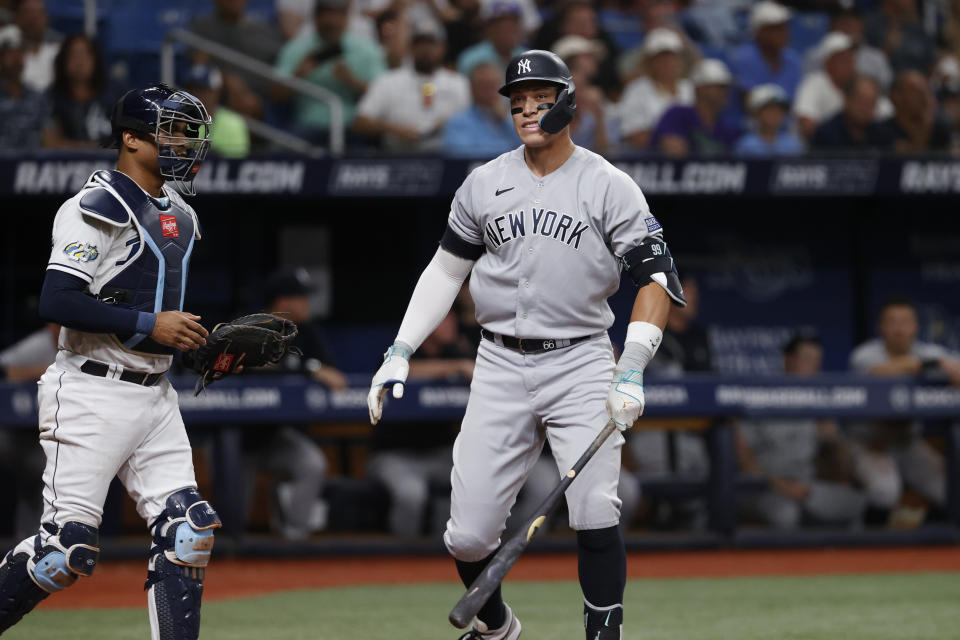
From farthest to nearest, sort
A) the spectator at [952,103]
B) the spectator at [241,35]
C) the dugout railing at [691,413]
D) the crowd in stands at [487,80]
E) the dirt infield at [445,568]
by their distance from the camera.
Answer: the spectator at [952,103]
the spectator at [241,35]
the crowd in stands at [487,80]
the dugout railing at [691,413]
the dirt infield at [445,568]

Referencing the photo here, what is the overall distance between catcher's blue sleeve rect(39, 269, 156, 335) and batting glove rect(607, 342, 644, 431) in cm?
142

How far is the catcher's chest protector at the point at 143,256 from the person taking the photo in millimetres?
3828

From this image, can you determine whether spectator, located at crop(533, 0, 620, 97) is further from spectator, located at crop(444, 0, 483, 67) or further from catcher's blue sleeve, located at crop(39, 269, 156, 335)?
catcher's blue sleeve, located at crop(39, 269, 156, 335)

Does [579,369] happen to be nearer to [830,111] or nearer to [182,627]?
[182,627]

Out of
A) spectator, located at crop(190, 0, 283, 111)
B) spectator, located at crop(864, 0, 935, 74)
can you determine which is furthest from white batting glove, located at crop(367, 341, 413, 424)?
spectator, located at crop(864, 0, 935, 74)

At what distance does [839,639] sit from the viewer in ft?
16.0

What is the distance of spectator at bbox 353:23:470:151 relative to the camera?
8.85 metres

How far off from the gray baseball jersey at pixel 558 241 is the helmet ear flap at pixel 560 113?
15 centimetres

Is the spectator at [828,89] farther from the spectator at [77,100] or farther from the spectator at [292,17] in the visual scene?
the spectator at [77,100]

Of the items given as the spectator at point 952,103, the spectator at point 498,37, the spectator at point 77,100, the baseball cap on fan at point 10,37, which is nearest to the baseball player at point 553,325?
the spectator at point 77,100

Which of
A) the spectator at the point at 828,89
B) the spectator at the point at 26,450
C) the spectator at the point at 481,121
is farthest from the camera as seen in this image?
the spectator at the point at 828,89

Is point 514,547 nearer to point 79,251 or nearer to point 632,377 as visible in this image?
point 632,377

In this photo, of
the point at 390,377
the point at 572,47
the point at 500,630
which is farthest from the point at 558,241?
the point at 572,47

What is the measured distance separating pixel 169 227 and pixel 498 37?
19.4ft
